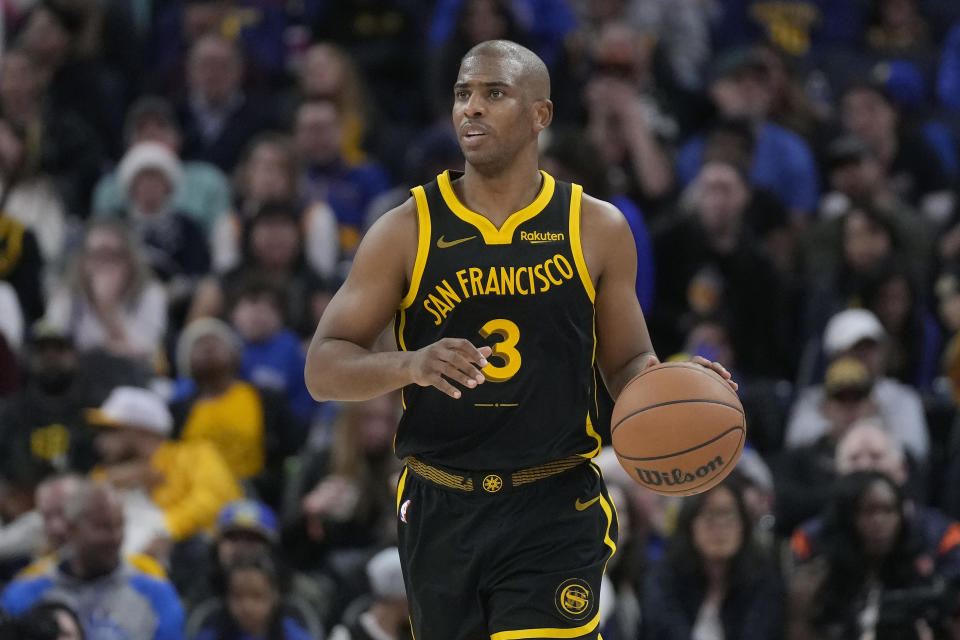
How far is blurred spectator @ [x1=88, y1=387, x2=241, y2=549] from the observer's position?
911 cm

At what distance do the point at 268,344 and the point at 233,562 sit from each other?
2650 millimetres

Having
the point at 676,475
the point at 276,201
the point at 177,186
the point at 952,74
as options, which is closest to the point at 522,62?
the point at 676,475

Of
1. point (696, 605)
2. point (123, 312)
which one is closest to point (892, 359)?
point (696, 605)

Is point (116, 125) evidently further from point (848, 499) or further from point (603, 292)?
point (603, 292)

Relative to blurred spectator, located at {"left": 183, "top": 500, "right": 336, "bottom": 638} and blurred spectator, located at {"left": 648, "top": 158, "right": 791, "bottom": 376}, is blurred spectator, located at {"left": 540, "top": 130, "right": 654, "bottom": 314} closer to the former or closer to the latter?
blurred spectator, located at {"left": 648, "top": 158, "right": 791, "bottom": 376}

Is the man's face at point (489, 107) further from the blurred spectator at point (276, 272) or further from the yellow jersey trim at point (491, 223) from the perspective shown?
the blurred spectator at point (276, 272)

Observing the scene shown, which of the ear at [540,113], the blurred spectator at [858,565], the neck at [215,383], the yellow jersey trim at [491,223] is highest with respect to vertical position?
the ear at [540,113]

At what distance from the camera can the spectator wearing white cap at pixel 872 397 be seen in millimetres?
9648

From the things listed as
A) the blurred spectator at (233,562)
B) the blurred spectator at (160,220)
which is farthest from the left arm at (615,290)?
the blurred spectator at (160,220)

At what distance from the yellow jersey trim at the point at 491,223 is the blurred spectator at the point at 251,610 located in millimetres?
3392

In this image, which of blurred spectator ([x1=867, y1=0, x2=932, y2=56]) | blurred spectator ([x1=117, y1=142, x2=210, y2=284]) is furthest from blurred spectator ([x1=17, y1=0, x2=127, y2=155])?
blurred spectator ([x1=867, y1=0, x2=932, y2=56])

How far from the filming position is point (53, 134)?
1227 centimetres

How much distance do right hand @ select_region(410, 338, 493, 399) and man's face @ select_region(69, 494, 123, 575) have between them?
145 inches

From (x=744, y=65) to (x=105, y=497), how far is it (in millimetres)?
6442
